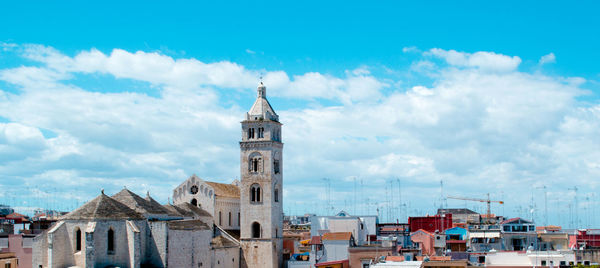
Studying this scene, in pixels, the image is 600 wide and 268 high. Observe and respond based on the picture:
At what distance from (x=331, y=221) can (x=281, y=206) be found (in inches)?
628

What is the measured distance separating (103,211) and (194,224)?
37.4ft

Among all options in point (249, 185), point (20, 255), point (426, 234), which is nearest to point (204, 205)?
point (249, 185)

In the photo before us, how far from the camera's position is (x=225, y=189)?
266 feet

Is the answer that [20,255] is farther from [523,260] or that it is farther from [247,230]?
[523,260]

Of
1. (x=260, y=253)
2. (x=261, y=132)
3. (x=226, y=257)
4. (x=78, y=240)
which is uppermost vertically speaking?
(x=261, y=132)

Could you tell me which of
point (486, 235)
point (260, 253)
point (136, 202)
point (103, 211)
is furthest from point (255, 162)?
point (486, 235)

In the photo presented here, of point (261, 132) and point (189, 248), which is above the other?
point (261, 132)

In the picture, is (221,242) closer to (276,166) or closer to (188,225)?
(188,225)

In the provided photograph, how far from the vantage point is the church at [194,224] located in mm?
55656

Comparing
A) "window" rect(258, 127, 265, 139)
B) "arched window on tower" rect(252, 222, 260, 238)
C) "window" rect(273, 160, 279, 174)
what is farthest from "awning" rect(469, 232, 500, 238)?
"window" rect(258, 127, 265, 139)

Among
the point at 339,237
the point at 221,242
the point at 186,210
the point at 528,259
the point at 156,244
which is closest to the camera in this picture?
the point at 528,259

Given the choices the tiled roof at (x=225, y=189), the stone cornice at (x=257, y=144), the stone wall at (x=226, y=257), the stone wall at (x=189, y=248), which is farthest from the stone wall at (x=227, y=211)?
the stone wall at (x=189, y=248)

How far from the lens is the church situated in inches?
2191

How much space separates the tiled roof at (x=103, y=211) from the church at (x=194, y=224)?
0.27ft
